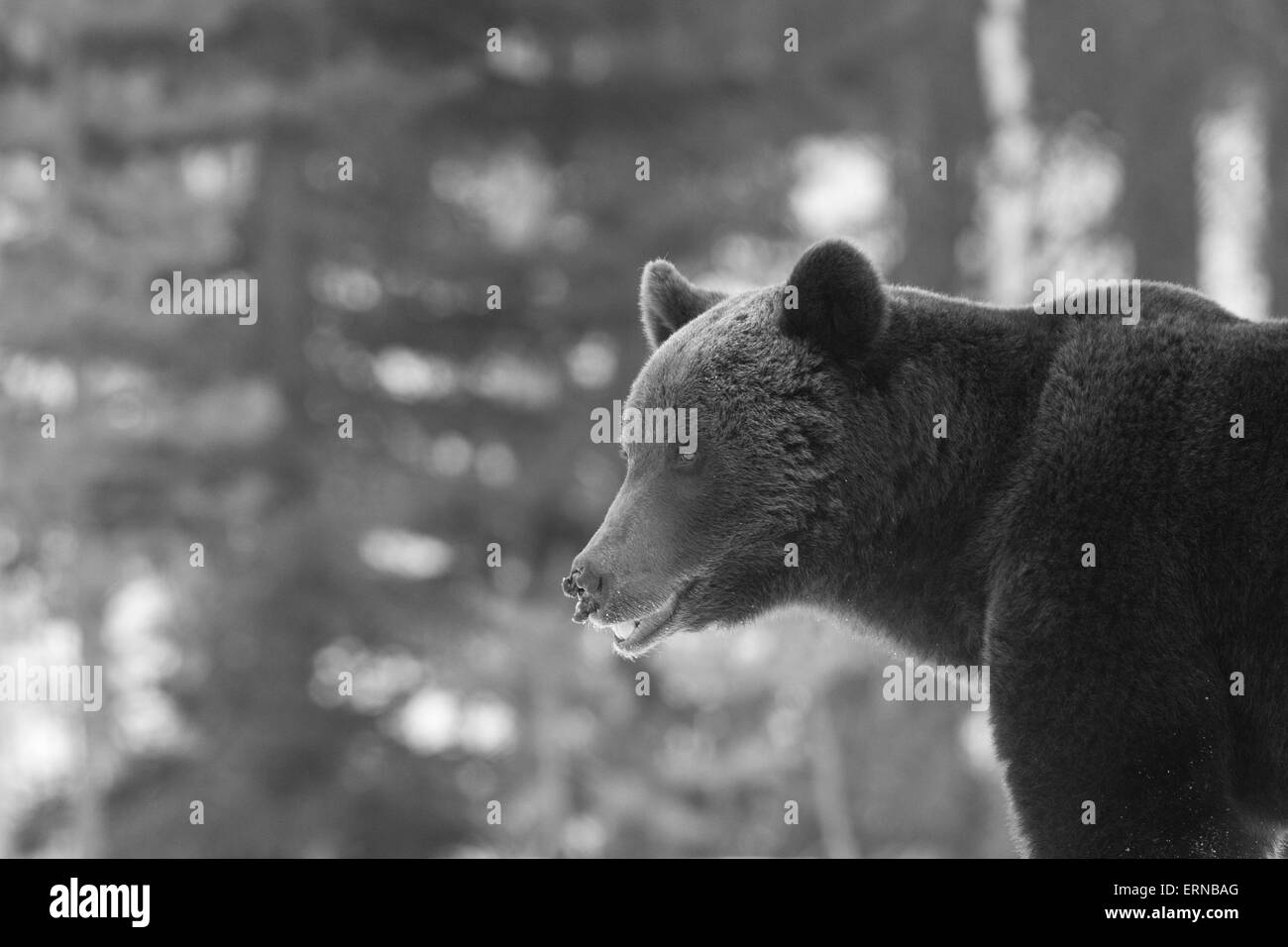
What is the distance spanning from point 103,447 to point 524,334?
17.0 ft

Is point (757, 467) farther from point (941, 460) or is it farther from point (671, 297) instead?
point (671, 297)

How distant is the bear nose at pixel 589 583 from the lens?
5.04 m

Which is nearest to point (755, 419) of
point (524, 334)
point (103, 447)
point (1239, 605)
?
point (1239, 605)

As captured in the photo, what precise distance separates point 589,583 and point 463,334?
15724mm

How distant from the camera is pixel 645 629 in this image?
5215 mm

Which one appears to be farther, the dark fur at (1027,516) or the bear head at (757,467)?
the bear head at (757,467)

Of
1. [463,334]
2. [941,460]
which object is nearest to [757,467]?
[941,460]

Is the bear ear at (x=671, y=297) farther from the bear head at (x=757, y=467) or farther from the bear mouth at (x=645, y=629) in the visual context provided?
the bear mouth at (x=645, y=629)

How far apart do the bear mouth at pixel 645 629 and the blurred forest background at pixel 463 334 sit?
1263 centimetres

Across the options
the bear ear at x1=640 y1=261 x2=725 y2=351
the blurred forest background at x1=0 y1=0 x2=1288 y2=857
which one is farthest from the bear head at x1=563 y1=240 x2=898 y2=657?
the blurred forest background at x1=0 y1=0 x2=1288 y2=857

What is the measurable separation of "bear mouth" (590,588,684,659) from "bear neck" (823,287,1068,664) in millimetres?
498

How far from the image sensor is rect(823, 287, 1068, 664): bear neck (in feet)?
16.1

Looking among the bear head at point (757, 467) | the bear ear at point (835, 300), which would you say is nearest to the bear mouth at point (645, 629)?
the bear head at point (757, 467)

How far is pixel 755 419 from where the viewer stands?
17.0 feet
